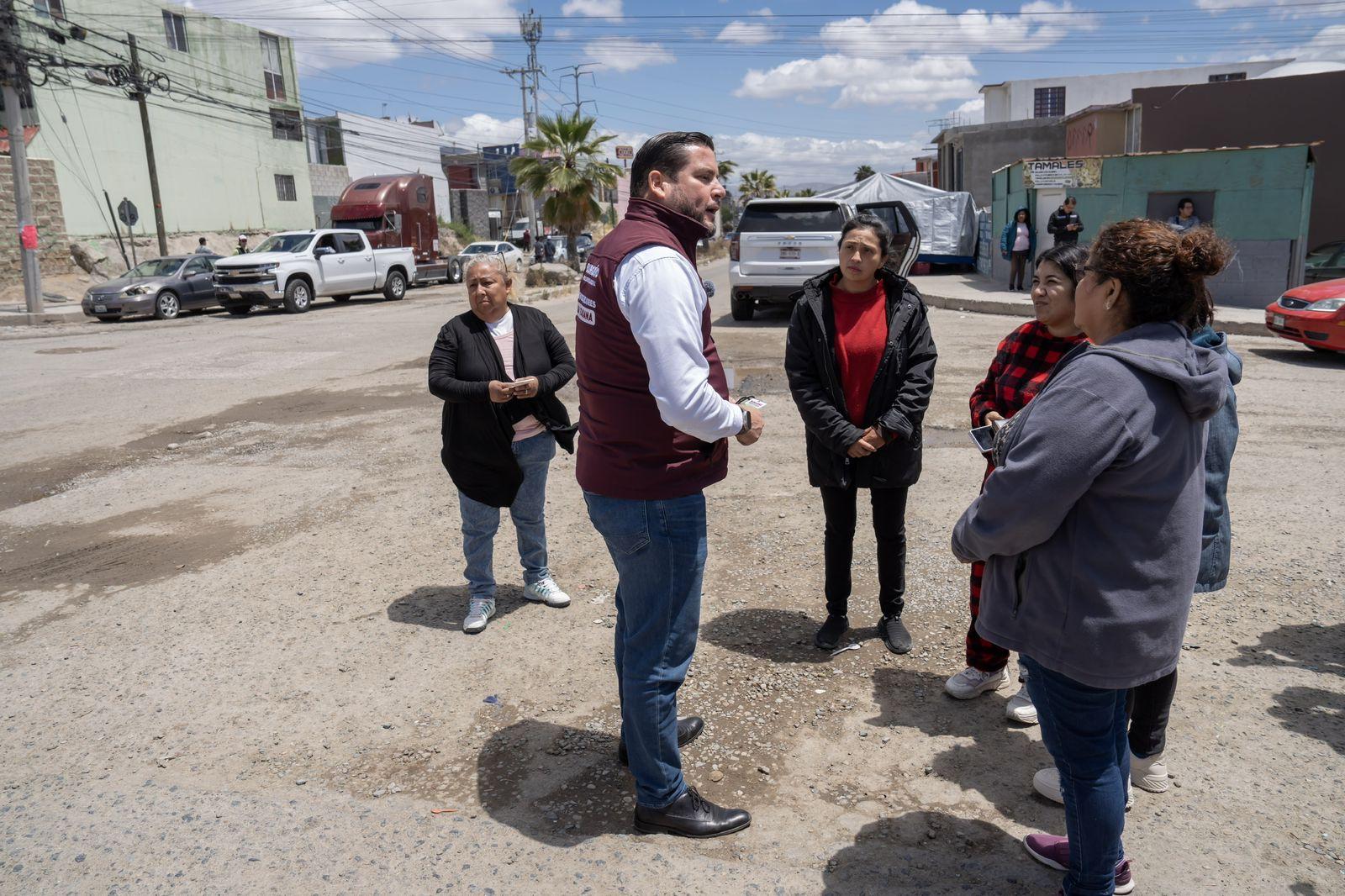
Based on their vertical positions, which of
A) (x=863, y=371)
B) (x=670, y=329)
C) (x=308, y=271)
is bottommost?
(x=863, y=371)

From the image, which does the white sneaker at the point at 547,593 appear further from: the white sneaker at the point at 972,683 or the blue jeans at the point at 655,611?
the white sneaker at the point at 972,683

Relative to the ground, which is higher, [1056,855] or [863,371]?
[863,371]

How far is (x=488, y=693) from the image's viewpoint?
3.85m

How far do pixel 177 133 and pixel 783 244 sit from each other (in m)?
27.0

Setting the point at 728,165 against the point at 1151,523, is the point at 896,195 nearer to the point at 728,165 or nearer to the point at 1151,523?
the point at 1151,523

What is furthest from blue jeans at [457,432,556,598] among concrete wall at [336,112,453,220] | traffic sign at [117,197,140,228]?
concrete wall at [336,112,453,220]

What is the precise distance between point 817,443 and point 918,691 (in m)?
1.09

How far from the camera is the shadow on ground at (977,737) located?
303 cm

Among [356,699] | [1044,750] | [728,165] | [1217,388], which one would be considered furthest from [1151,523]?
[728,165]

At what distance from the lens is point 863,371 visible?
12.8 ft

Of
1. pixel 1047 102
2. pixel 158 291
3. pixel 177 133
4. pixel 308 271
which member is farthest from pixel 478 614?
pixel 1047 102

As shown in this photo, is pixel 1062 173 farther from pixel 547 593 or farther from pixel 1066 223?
pixel 547 593

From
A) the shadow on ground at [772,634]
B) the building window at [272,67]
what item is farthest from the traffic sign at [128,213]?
the shadow on ground at [772,634]

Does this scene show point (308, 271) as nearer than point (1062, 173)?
No
